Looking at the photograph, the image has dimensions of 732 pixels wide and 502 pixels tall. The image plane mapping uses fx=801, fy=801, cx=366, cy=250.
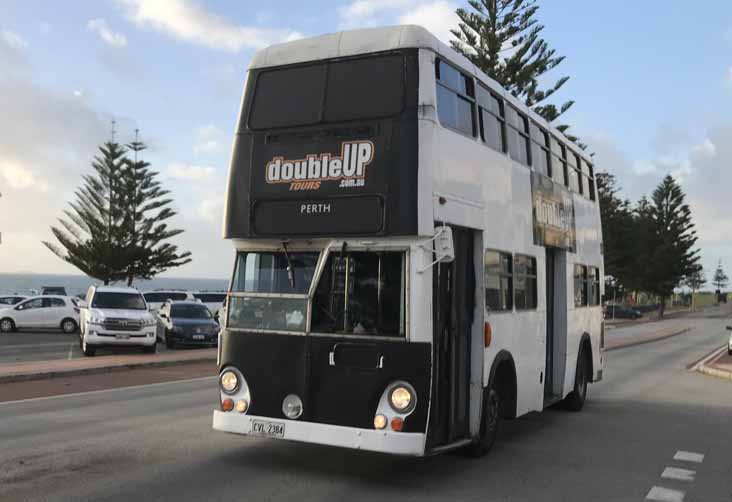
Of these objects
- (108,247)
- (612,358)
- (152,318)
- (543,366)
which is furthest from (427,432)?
(108,247)

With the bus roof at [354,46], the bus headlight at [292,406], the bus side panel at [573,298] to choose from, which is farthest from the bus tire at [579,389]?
the bus headlight at [292,406]

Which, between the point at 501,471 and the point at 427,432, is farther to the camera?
the point at 501,471

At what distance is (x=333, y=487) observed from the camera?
7148 millimetres

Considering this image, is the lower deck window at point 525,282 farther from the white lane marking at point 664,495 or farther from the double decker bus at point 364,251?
the white lane marking at point 664,495

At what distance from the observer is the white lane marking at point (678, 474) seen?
810cm

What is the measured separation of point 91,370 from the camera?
54.3 feet

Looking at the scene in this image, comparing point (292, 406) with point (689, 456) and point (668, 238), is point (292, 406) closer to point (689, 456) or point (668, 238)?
point (689, 456)

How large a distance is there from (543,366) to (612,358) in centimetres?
1616

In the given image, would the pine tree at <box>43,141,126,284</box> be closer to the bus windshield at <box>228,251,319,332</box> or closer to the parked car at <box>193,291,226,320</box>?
the parked car at <box>193,291,226,320</box>

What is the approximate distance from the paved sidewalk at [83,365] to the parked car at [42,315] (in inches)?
582

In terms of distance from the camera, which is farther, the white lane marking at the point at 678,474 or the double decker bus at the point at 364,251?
the white lane marking at the point at 678,474

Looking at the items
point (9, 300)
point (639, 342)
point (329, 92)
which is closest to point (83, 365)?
point (329, 92)

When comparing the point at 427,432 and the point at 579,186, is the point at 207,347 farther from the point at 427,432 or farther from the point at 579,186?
the point at 427,432

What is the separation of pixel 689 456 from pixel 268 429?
5.09 meters
